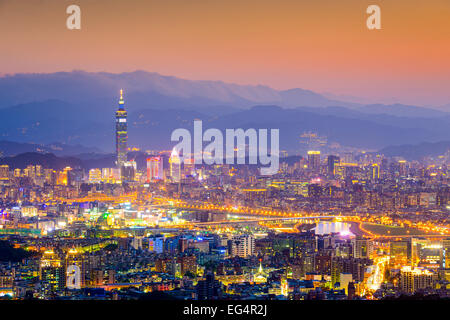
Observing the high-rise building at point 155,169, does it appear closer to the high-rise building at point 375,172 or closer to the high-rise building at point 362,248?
the high-rise building at point 375,172

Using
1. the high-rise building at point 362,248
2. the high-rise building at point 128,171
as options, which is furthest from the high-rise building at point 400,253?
the high-rise building at point 128,171

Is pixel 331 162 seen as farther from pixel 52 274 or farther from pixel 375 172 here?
pixel 52 274

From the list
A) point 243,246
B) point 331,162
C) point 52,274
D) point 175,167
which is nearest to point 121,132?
point 175,167

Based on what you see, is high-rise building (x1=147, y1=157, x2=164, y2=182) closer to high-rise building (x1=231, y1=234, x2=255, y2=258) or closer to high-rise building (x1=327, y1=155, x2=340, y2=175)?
high-rise building (x1=327, y1=155, x2=340, y2=175)

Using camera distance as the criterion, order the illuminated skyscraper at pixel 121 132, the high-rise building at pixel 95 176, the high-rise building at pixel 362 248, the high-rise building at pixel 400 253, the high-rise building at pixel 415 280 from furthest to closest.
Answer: the illuminated skyscraper at pixel 121 132 < the high-rise building at pixel 95 176 < the high-rise building at pixel 362 248 < the high-rise building at pixel 400 253 < the high-rise building at pixel 415 280

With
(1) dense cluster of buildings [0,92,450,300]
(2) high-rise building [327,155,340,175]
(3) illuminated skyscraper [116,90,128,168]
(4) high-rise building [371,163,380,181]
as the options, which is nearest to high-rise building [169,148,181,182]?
(1) dense cluster of buildings [0,92,450,300]

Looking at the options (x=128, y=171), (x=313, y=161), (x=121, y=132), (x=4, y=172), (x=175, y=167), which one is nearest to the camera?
(x=4, y=172)
